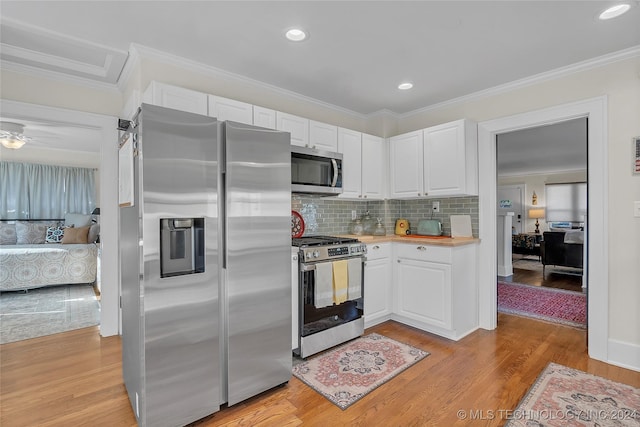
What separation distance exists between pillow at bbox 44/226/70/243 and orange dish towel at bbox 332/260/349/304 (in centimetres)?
611

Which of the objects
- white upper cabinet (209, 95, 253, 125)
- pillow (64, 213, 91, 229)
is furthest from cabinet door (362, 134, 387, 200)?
pillow (64, 213, 91, 229)

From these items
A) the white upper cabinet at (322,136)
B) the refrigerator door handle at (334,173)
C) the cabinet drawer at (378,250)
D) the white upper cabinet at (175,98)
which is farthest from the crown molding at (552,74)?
the white upper cabinet at (175,98)

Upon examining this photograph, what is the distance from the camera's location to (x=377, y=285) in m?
3.41

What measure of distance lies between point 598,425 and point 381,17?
9.20 ft

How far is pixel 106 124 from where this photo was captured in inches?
126

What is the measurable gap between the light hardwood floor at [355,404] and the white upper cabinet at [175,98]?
212 cm

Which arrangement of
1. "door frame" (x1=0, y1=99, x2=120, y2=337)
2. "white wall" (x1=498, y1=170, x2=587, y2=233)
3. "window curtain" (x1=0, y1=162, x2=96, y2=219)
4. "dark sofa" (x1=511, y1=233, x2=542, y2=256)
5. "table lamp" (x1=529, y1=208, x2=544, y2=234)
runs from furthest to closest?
"table lamp" (x1=529, y1=208, x2=544, y2=234), "white wall" (x1=498, y1=170, x2=587, y2=233), "dark sofa" (x1=511, y1=233, x2=542, y2=256), "window curtain" (x1=0, y1=162, x2=96, y2=219), "door frame" (x1=0, y1=99, x2=120, y2=337)

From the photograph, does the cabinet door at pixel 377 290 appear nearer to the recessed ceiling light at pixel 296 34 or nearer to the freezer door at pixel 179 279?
Answer: the freezer door at pixel 179 279

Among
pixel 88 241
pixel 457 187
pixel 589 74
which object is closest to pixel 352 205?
pixel 457 187

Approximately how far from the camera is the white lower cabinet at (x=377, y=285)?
329 centimetres

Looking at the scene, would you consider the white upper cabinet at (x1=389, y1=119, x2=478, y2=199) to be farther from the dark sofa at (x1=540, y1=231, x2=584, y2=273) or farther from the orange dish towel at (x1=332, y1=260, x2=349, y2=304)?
the dark sofa at (x1=540, y1=231, x2=584, y2=273)

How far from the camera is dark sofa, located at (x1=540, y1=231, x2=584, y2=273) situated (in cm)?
606

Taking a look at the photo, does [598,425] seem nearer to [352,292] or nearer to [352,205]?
[352,292]

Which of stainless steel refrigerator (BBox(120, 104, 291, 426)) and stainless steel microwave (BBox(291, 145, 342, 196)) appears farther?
stainless steel microwave (BBox(291, 145, 342, 196))
